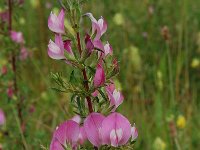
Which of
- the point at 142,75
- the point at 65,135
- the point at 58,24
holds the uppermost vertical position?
the point at 58,24

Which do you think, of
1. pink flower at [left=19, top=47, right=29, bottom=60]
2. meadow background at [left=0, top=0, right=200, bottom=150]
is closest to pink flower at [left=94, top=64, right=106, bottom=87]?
meadow background at [left=0, top=0, right=200, bottom=150]

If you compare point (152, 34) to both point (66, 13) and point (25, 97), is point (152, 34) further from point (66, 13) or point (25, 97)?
point (66, 13)

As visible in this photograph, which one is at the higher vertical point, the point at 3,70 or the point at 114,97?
the point at 114,97

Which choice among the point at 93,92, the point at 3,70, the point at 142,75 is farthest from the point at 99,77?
the point at 142,75

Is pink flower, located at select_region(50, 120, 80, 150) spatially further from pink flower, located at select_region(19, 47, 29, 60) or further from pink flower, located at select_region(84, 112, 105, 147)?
pink flower, located at select_region(19, 47, 29, 60)

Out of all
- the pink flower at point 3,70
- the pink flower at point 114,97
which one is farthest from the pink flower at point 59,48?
the pink flower at point 3,70

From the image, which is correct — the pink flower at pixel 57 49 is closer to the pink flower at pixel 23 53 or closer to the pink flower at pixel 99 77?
the pink flower at pixel 99 77

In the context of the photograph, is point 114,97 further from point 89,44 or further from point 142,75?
point 142,75
